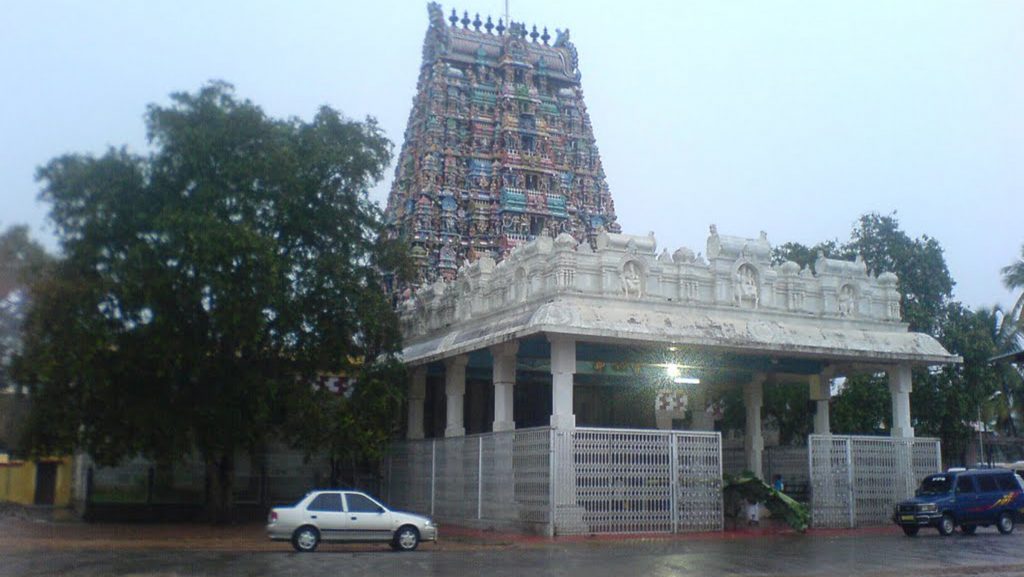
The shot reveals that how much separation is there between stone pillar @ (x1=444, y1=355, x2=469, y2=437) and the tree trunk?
6.34 m

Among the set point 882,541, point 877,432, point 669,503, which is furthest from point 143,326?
point 877,432

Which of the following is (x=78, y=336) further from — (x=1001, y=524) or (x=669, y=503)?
(x=1001, y=524)

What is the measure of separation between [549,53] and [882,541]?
103 ft

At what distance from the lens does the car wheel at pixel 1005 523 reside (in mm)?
26969

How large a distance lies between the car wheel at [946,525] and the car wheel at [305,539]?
15311 millimetres

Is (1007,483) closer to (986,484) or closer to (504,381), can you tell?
(986,484)

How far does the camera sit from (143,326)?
26.1 m

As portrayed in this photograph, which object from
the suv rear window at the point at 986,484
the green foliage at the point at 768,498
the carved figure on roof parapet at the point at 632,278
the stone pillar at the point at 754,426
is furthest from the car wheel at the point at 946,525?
the carved figure on roof parapet at the point at 632,278

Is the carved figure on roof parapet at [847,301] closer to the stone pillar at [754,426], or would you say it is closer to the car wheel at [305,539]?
the stone pillar at [754,426]

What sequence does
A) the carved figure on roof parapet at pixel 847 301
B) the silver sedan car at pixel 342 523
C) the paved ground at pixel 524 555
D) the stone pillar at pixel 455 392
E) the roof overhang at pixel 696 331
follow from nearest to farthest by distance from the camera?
the paved ground at pixel 524 555 → the silver sedan car at pixel 342 523 → the roof overhang at pixel 696 331 → the carved figure on roof parapet at pixel 847 301 → the stone pillar at pixel 455 392

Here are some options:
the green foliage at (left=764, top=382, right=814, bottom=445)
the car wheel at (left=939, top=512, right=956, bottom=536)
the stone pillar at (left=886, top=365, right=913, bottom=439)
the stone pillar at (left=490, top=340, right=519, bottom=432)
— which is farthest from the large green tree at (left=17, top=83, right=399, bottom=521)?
the green foliage at (left=764, top=382, right=814, bottom=445)

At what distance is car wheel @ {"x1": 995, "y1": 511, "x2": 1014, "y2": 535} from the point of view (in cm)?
2697

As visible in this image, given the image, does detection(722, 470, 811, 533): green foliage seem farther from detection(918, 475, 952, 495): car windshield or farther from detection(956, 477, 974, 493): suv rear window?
detection(956, 477, 974, 493): suv rear window

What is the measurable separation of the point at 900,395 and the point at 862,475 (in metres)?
2.99
